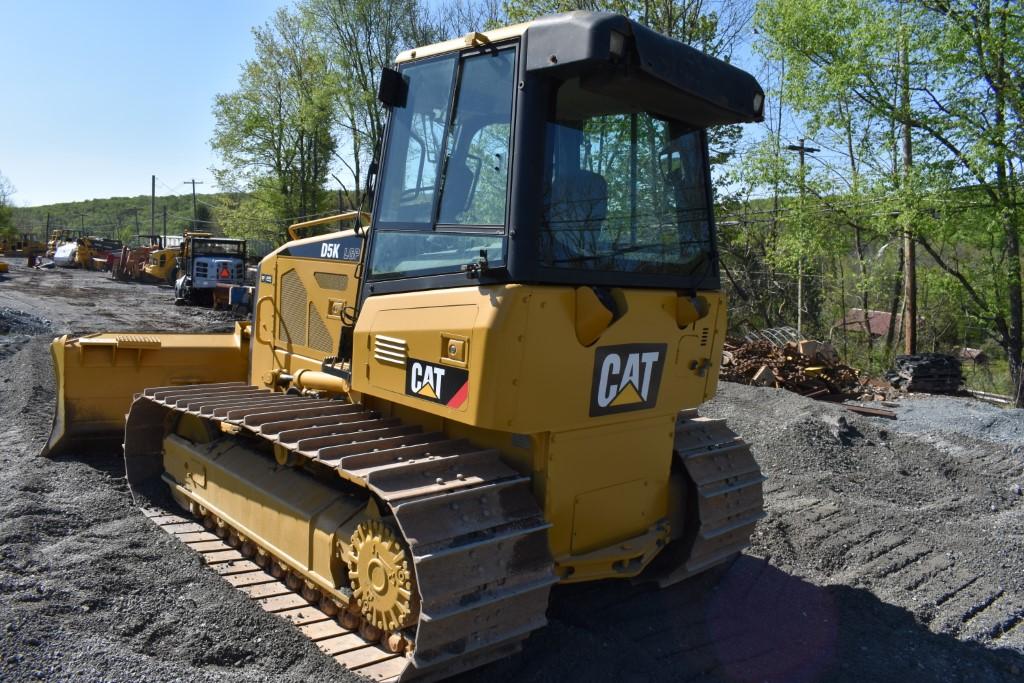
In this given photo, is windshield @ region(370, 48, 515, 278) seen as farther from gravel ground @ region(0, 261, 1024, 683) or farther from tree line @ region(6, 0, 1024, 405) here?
tree line @ region(6, 0, 1024, 405)

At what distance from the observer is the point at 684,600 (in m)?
4.63

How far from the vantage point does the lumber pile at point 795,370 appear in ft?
41.0

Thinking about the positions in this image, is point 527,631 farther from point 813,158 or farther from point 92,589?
point 813,158

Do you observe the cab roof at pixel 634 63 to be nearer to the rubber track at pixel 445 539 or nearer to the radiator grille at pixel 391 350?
the radiator grille at pixel 391 350

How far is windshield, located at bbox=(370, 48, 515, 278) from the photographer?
339cm

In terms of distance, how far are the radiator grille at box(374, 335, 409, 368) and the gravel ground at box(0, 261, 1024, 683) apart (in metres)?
1.48

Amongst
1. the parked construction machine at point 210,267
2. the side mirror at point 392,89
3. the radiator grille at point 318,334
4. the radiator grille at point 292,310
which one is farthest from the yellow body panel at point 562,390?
the parked construction machine at point 210,267

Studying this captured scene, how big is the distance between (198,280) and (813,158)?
761 inches

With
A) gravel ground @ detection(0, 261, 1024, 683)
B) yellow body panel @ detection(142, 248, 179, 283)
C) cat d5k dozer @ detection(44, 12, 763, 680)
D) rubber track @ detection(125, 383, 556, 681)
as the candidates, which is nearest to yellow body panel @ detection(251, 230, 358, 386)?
cat d5k dozer @ detection(44, 12, 763, 680)

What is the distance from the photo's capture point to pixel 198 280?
25.5 meters

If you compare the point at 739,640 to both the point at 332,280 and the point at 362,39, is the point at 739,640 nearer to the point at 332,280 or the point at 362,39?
the point at 332,280

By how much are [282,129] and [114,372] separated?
32323mm

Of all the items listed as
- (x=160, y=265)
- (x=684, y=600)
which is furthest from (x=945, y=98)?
(x=160, y=265)

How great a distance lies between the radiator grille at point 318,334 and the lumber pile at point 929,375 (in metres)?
11.9
